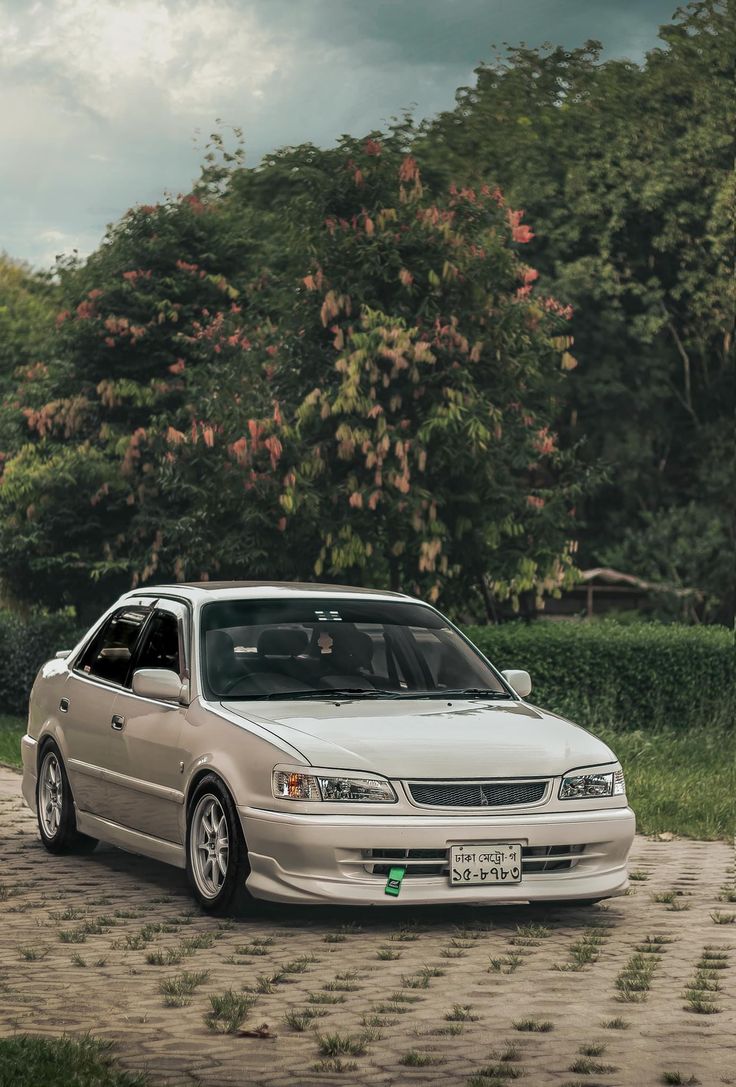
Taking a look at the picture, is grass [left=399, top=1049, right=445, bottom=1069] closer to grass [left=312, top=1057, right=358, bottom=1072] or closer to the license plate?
grass [left=312, top=1057, right=358, bottom=1072]

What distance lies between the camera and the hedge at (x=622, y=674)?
1959 centimetres

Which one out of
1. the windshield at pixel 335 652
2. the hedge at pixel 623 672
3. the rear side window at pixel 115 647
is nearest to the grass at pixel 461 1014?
the windshield at pixel 335 652

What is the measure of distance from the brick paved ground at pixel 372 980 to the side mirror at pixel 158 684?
107cm

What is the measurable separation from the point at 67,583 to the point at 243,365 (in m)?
5.32

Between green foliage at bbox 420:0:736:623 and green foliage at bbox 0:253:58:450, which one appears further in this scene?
green foliage at bbox 420:0:736:623

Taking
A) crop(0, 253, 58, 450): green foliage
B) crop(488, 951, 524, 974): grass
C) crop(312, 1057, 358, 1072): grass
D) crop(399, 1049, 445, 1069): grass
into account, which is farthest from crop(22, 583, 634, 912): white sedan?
crop(0, 253, 58, 450): green foliage

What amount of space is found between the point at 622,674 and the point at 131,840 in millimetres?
10549

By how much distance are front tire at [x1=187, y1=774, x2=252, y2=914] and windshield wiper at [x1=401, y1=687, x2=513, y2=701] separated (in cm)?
123

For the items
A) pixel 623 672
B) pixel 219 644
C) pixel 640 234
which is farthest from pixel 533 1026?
pixel 640 234

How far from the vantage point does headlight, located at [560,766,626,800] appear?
8703 millimetres

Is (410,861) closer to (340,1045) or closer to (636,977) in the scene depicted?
(636,977)

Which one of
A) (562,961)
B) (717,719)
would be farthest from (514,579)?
(562,961)

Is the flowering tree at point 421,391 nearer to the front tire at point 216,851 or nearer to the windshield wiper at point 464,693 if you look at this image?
the windshield wiper at point 464,693

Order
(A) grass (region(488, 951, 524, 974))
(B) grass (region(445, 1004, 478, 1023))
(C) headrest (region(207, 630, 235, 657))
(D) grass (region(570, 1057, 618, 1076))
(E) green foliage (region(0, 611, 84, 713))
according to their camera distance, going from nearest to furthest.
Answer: (D) grass (region(570, 1057, 618, 1076)), (B) grass (region(445, 1004, 478, 1023)), (A) grass (region(488, 951, 524, 974)), (C) headrest (region(207, 630, 235, 657)), (E) green foliage (region(0, 611, 84, 713))
